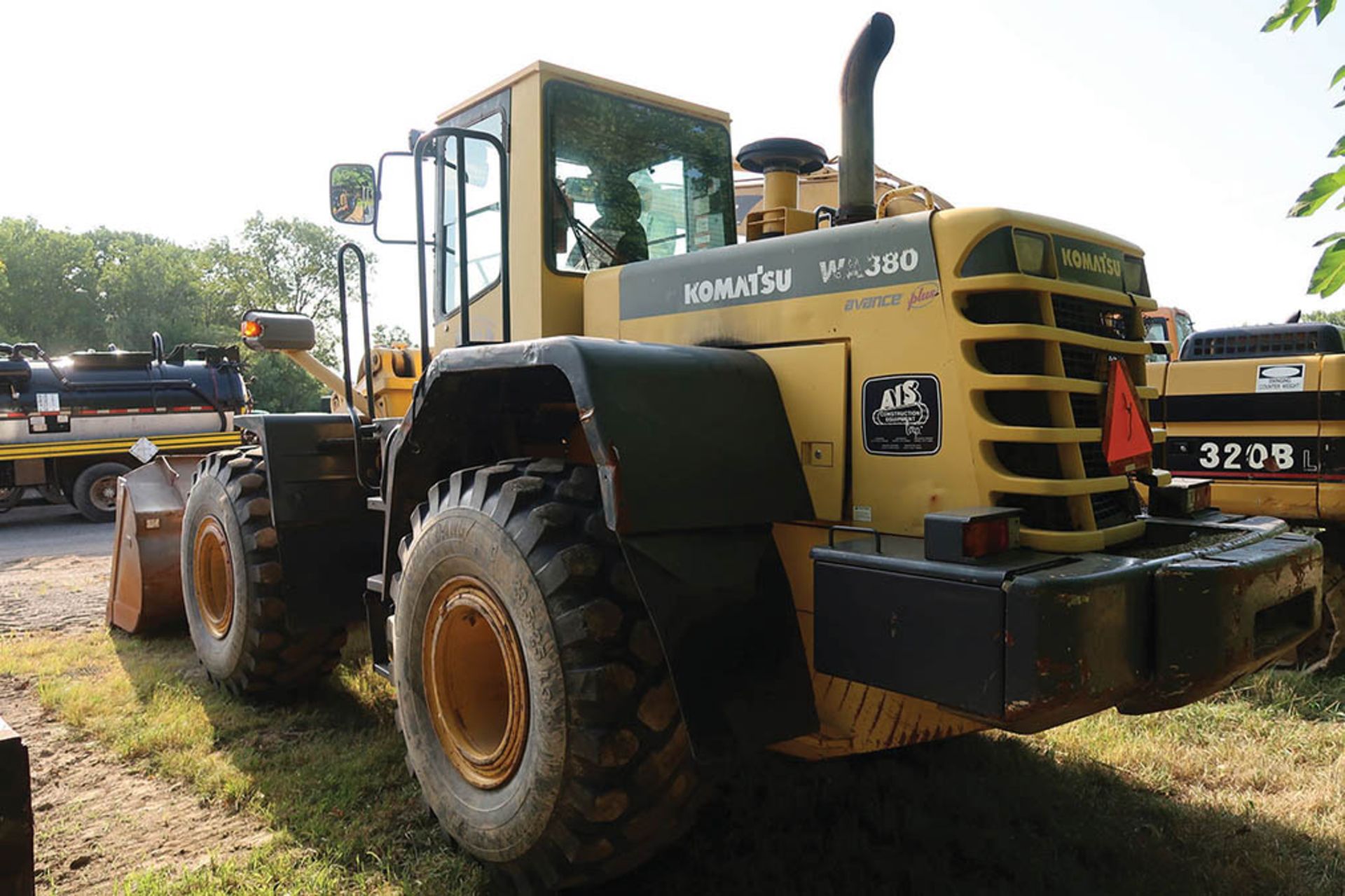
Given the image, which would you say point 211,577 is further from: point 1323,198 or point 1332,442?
point 1332,442

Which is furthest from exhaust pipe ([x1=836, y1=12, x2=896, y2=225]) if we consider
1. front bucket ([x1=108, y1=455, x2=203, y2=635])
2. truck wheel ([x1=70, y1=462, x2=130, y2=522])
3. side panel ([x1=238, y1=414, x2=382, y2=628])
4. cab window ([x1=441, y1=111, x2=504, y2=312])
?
truck wheel ([x1=70, y1=462, x2=130, y2=522])

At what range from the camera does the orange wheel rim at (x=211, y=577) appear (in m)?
4.99

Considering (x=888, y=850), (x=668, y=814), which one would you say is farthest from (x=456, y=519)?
(x=888, y=850)

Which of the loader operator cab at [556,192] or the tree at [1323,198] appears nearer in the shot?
the tree at [1323,198]

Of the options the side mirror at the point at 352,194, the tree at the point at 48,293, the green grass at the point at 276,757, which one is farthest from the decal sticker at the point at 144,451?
the tree at the point at 48,293

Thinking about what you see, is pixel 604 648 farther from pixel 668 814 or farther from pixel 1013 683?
pixel 1013 683

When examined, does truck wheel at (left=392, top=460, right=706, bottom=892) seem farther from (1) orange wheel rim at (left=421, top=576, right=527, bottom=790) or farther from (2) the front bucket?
(2) the front bucket

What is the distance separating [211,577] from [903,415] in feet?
13.6

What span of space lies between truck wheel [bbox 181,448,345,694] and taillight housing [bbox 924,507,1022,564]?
330 cm

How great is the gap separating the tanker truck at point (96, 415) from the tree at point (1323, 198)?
1483 centimetres

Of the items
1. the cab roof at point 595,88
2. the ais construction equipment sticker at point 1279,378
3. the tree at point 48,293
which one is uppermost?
the tree at point 48,293

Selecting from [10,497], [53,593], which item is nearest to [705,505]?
[53,593]

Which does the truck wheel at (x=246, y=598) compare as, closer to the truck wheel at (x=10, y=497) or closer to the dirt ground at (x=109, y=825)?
the dirt ground at (x=109, y=825)

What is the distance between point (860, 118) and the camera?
117 inches
